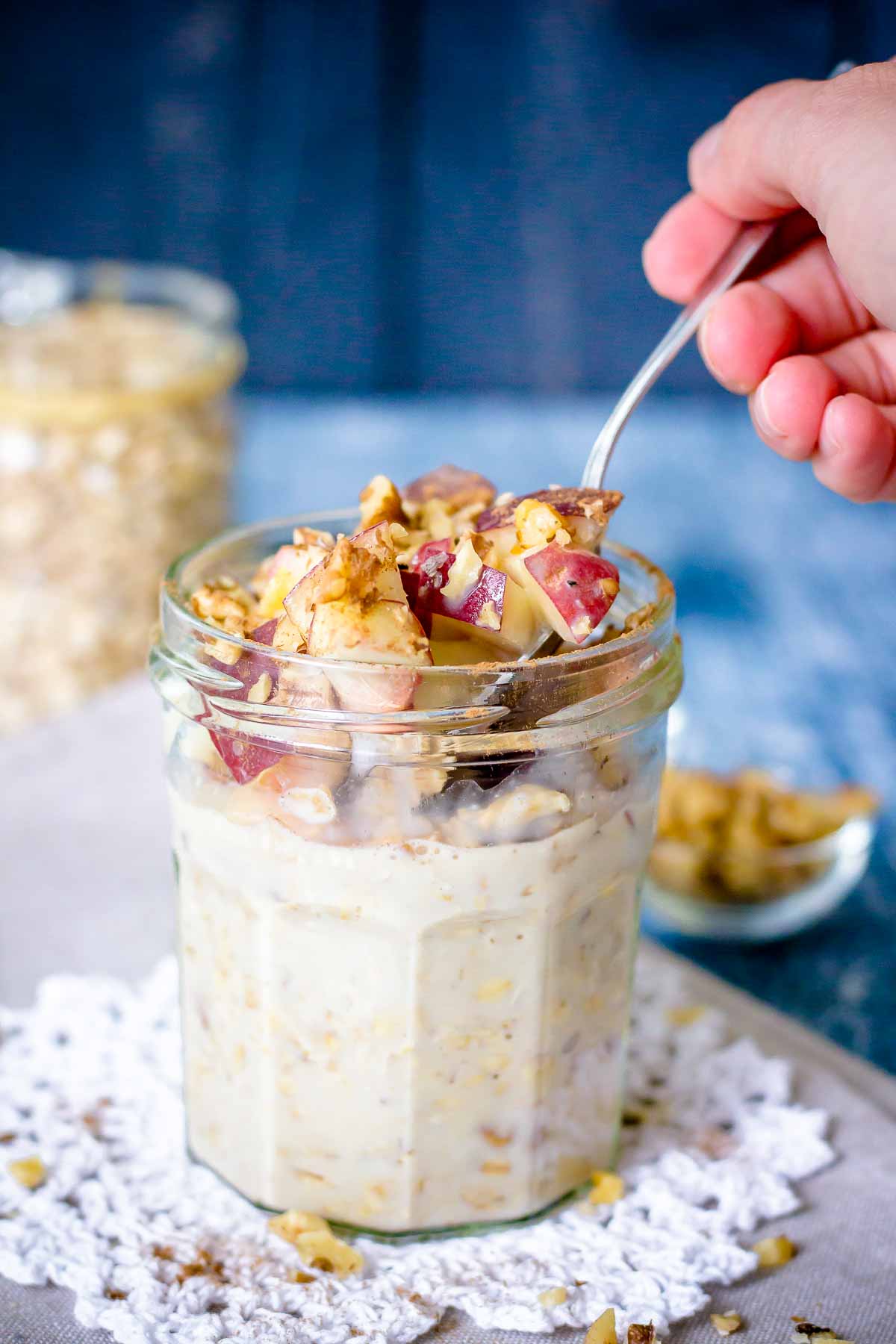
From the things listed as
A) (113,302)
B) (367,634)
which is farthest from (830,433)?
(113,302)

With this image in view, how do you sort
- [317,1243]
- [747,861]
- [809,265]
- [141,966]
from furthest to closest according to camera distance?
[747,861] → [141,966] → [809,265] → [317,1243]

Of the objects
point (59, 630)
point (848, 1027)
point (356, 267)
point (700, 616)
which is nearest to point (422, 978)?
point (848, 1027)

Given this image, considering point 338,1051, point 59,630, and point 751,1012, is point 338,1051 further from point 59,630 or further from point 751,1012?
point 59,630

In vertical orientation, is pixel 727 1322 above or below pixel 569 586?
below

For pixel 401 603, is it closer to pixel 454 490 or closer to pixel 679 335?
pixel 454 490

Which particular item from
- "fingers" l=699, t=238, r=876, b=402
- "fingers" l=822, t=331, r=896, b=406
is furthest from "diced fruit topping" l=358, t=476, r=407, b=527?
"fingers" l=822, t=331, r=896, b=406

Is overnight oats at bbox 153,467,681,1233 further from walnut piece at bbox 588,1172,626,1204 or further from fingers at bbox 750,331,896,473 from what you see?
fingers at bbox 750,331,896,473

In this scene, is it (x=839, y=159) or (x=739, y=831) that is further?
(x=739, y=831)
